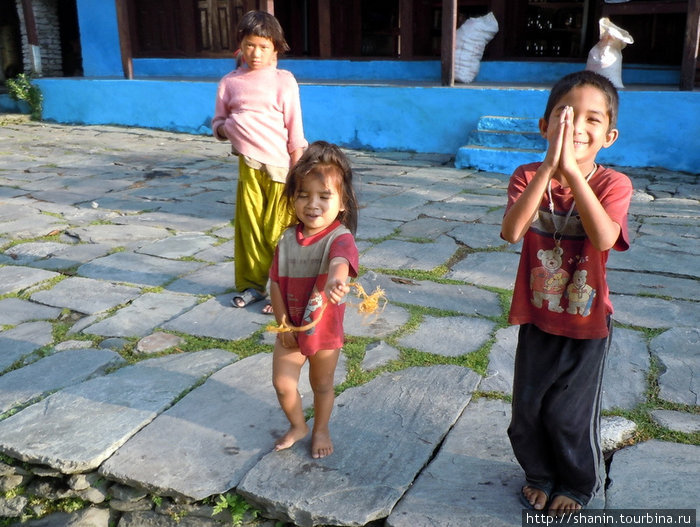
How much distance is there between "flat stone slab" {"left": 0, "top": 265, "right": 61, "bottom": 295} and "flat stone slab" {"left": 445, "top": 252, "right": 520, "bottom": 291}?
2418mm

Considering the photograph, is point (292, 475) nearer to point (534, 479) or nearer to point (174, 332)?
point (534, 479)

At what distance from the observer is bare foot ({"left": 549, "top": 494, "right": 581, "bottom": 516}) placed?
1.97 m

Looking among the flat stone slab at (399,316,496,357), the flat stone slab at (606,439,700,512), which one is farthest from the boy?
the flat stone slab at (399,316,496,357)

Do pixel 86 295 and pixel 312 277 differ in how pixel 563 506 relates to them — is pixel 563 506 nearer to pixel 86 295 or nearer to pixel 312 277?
pixel 312 277

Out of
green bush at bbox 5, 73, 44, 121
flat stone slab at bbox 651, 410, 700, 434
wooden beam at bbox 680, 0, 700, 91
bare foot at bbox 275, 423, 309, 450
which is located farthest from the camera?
green bush at bbox 5, 73, 44, 121

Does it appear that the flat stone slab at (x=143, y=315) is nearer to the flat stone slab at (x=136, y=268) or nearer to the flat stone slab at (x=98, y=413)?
the flat stone slab at (x=136, y=268)

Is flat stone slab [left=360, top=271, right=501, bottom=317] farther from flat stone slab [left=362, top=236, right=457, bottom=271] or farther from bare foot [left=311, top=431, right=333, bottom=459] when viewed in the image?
bare foot [left=311, top=431, right=333, bottom=459]

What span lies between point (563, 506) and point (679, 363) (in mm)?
1279

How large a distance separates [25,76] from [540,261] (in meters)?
12.2

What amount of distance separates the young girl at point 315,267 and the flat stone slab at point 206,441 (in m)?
0.27

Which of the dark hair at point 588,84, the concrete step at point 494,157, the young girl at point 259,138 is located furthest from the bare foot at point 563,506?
the concrete step at point 494,157

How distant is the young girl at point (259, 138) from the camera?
340cm

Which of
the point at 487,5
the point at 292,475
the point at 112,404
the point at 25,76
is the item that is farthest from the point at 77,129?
the point at 292,475

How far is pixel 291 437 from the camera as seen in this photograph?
2.33 metres
